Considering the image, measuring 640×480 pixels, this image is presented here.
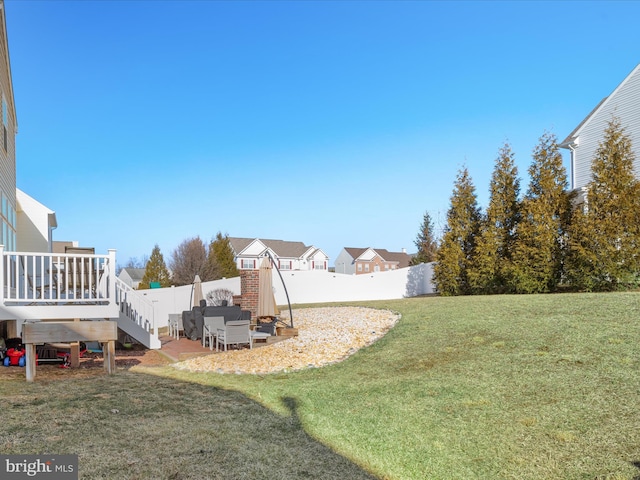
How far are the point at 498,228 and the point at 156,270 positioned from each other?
1116 inches

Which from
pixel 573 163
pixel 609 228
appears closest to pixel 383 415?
pixel 609 228

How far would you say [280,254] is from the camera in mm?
58625

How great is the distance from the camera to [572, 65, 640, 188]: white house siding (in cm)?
1683

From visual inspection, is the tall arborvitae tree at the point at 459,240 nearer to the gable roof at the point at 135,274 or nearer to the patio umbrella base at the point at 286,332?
the patio umbrella base at the point at 286,332

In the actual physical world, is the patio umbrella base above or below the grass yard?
below

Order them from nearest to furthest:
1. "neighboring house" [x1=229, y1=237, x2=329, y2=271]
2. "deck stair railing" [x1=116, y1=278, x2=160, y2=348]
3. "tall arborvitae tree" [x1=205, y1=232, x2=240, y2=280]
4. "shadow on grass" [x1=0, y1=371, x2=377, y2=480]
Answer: "shadow on grass" [x1=0, y1=371, x2=377, y2=480]
"deck stair railing" [x1=116, y1=278, x2=160, y2=348]
"tall arborvitae tree" [x1=205, y1=232, x2=240, y2=280]
"neighboring house" [x1=229, y1=237, x2=329, y2=271]

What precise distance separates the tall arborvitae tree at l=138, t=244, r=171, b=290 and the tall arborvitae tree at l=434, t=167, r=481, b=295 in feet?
80.8

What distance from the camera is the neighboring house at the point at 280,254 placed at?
54.9m

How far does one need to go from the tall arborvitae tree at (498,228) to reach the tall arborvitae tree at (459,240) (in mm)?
1050

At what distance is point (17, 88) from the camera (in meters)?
16.5

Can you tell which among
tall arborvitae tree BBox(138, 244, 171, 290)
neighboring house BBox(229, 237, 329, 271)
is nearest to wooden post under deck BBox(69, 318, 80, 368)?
tall arborvitae tree BBox(138, 244, 171, 290)

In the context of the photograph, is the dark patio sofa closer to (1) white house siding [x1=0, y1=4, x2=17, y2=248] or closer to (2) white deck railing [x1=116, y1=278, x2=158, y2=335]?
(2) white deck railing [x1=116, y1=278, x2=158, y2=335]

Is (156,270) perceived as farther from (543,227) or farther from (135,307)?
(543,227)

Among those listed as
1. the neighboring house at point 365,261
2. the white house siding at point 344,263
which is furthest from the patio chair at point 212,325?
the white house siding at point 344,263
